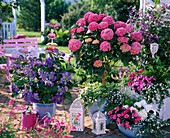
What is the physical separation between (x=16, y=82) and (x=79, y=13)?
13120 millimetres

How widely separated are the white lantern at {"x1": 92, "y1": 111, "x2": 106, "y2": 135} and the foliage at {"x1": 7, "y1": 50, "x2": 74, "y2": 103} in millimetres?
507

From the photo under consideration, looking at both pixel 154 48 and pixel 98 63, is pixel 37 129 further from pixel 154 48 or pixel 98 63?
pixel 154 48

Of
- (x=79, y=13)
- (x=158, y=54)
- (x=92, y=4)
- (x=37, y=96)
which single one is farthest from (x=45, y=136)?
(x=92, y=4)

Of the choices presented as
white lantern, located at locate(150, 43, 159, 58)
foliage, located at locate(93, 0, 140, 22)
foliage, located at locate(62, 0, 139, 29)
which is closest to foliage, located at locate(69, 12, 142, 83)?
white lantern, located at locate(150, 43, 159, 58)

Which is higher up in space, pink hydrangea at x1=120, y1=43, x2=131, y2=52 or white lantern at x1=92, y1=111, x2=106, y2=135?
pink hydrangea at x1=120, y1=43, x2=131, y2=52

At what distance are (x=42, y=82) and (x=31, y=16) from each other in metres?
16.2

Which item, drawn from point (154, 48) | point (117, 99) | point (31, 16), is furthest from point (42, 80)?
point (31, 16)

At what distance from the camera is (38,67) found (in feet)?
11.9

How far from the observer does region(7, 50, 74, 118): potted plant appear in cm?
355

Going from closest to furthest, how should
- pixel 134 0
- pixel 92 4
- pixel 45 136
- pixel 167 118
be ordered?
pixel 45 136, pixel 167 118, pixel 134 0, pixel 92 4

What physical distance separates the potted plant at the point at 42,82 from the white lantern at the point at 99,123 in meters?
0.51

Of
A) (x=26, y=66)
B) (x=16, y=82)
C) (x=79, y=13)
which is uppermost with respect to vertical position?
(x=79, y=13)

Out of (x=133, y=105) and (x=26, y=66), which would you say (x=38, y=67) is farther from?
(x=133, y=105)

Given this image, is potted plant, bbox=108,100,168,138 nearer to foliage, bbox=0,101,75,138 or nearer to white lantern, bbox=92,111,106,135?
white lantern, bbox=92,111,106,135
